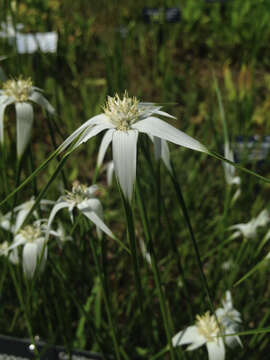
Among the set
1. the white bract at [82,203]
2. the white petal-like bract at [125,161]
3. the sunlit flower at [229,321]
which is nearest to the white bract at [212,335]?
the sunlit flower at [229,321]

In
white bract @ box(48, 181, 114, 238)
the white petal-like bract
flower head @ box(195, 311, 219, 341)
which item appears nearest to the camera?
the white petal-like bract

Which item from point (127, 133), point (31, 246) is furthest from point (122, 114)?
point (31, 246)

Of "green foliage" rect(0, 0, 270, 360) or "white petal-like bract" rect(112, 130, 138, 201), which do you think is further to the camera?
"green foliage" rect(0, 0, 270, 360)

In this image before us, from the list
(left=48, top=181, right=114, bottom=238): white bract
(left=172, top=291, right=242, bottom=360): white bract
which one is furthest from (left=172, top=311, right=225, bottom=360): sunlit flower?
(left=48, top=181, right=114, bottom=238): white bract

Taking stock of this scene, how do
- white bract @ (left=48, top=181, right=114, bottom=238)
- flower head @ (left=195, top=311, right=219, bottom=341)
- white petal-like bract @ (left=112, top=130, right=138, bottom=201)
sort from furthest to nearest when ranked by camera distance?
flower head @ (left=195, top=311, right=219, bottom=341), white bract @ (left=48, top=181, right=114, bottom=238), white petal-like bract @ (left=112, top=130, right=138, bottom=201)

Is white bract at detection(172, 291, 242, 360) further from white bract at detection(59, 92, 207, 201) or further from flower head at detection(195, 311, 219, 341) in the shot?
white bract at detection(59, 92, 207, 201)

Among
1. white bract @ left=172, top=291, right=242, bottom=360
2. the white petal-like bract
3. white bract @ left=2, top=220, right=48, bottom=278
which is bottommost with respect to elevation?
white bract @ left=172, top=291, right=242, bottom=360
